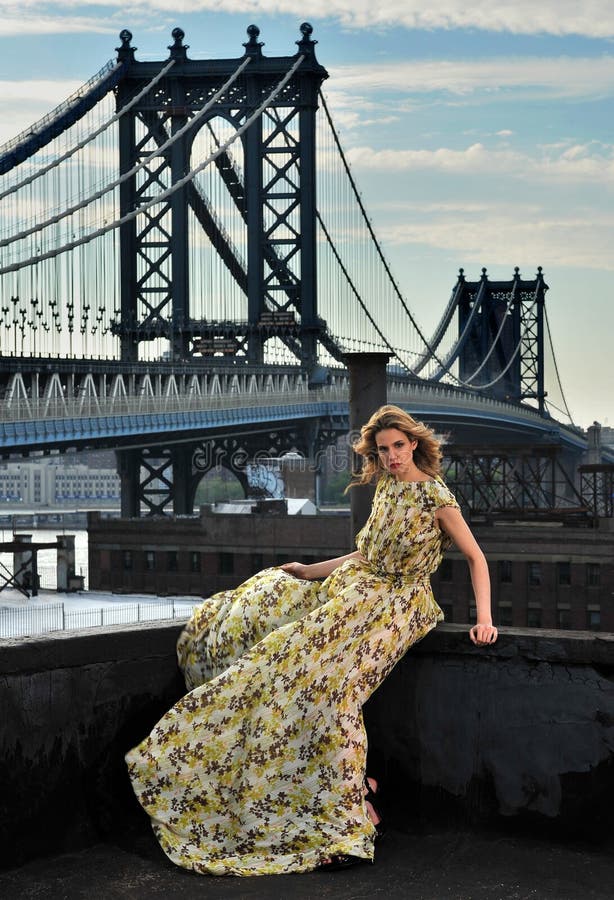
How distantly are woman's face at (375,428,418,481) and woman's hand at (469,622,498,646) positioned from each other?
71cm

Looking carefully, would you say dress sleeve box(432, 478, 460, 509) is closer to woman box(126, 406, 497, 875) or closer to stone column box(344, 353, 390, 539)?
woman box(126, 406, 497, 875)

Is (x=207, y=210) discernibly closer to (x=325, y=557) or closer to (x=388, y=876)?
(x=325, y=557)

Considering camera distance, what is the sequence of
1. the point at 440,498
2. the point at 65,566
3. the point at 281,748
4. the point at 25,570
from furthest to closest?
the point at 25,570 < the point at 65,566 < the point at 440,498 < the point at 281,748

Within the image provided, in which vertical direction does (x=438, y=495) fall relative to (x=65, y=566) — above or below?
above

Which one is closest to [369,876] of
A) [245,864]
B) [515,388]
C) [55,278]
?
[245,864]

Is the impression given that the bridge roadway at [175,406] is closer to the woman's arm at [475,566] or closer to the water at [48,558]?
the water at [48,558]

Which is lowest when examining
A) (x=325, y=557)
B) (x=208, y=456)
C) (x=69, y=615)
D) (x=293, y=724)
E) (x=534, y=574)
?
(x=69, y=615)

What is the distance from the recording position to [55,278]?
56219 millimetres

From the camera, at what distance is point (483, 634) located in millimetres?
6121

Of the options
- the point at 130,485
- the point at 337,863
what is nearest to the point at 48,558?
the point at 130,485

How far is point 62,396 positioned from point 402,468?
40.2 m

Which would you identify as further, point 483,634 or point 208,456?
point 208,456

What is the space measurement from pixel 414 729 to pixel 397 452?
1.19 metres

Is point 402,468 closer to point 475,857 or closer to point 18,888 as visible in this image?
point 475,857
